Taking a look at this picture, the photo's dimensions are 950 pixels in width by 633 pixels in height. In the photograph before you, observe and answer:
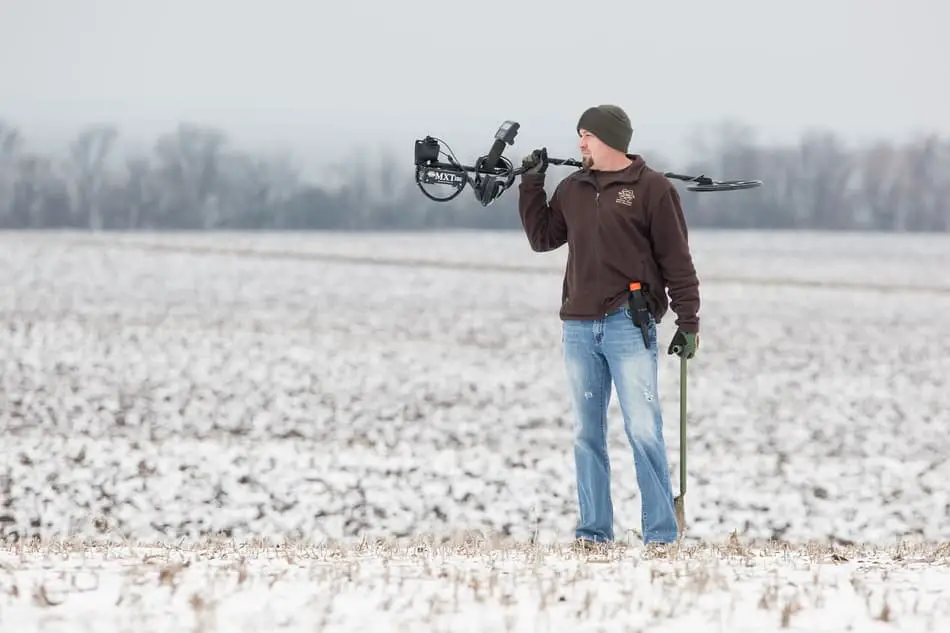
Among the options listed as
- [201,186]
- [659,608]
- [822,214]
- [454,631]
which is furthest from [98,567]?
[201,186]

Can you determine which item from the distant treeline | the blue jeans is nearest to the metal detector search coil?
the blue jeans

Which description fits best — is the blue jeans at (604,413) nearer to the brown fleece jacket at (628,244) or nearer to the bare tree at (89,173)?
the brown fleece jacket at (628,244)

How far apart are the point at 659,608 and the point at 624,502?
→ 693 centimetres

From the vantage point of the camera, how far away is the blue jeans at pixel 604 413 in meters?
6.38

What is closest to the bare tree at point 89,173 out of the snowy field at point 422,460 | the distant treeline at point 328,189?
the distant treeline at point 328,189

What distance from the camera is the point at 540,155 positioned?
6.51 meters

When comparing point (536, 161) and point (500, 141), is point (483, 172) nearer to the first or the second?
point (500, 141)

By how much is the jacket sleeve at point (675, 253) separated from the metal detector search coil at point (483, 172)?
16.9 inches

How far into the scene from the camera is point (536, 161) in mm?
6496

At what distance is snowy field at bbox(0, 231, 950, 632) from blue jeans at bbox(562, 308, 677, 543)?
0.99ft

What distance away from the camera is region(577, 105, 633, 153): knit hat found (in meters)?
6.36

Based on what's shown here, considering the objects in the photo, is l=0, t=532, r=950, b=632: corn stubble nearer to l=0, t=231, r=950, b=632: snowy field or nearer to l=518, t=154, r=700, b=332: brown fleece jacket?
l=0, t=231, r=950, b=632: snowy field

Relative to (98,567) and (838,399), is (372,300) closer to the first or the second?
(838,399)

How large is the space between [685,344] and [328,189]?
8797 cm
